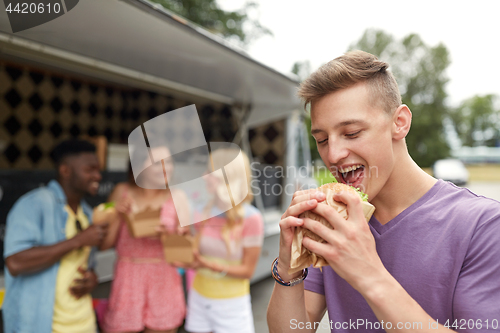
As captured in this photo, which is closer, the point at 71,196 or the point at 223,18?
the point at 71,196

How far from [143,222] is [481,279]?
2.06 meters

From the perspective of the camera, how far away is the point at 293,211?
1.01 metres

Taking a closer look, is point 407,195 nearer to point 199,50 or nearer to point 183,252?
point 183,252

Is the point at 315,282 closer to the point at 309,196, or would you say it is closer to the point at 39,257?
the point at 309,196

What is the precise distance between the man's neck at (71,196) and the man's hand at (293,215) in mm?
1862

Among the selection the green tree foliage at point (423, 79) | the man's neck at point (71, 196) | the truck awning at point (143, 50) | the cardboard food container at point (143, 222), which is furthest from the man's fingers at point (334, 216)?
the green tree foliage at point (423, 79)

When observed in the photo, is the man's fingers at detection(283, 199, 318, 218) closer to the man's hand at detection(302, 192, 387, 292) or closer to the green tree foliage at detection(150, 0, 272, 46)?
the man's hand at detection(302, 192, 387, 292)

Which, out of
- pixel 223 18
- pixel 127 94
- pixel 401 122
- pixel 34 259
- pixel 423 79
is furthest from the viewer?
pixel 223 18

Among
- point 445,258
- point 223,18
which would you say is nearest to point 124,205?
point 445,258

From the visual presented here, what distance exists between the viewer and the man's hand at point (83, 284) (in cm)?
207

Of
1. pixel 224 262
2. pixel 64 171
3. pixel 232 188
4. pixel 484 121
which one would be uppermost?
pixel 64 171

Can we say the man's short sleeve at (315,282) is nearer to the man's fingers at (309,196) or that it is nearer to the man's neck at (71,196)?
the man's fingers at (309,196)

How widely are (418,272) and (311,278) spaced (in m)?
0.45

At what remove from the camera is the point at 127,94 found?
7684 millimetres
